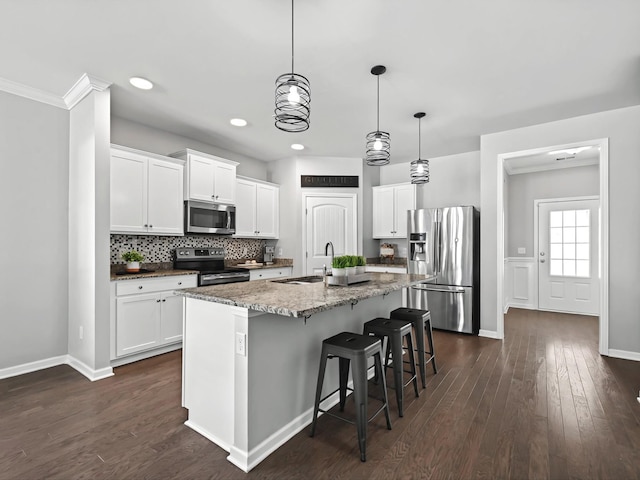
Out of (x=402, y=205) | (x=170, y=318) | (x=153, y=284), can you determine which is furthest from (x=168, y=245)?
(x=402, y=205)

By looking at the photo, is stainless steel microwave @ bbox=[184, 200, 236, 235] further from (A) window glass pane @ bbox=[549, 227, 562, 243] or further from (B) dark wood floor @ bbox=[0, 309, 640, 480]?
(A) window glass pane @ bbox=[549, 227, 562, 243]

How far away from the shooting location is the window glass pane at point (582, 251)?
5.82m

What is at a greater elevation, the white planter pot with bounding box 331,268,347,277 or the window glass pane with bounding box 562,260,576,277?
the white planter pot with bounding box 331,268,347,277

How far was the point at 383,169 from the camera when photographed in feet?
20.7

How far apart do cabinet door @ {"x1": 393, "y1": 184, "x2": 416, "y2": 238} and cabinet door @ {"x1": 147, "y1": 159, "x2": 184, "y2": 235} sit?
343cm

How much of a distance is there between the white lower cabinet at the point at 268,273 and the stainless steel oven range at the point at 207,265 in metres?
0.19

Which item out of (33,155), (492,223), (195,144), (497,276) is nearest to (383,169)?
(492,223)

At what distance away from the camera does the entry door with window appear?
575cm

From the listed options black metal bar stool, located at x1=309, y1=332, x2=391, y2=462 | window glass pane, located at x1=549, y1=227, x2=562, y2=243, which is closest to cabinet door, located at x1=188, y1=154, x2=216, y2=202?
black metal bar stool, located at x1=309, y1=332, x2=391, y2=462

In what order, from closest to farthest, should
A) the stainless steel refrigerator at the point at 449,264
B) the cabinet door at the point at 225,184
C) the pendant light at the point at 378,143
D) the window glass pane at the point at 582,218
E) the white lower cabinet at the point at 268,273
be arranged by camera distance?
the pendant light at the point at 378,143
the cabinet door at the point at 225,184
the stainless steel refrigerator at the point at 449,264
the white lower cabinet at the point at 268,273
the window glass pane at the point at 582,218

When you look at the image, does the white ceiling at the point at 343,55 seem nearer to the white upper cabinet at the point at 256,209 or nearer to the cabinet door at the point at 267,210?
the white upper cabinet at the point at 256,209

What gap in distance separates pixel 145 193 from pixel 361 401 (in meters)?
3.22

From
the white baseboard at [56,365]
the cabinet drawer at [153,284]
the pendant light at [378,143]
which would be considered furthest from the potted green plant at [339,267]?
the white baseboard at [56,365]

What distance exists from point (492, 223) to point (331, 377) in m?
3.09
